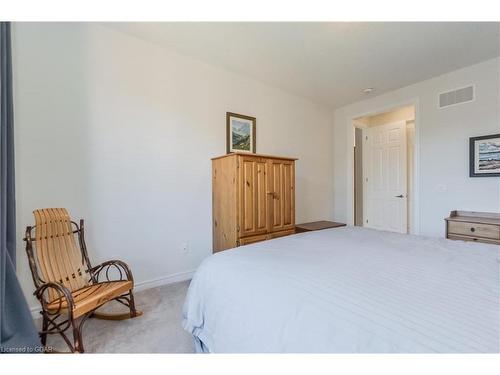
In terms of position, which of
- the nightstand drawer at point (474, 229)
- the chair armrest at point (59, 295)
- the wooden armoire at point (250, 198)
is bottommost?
the chair armrest at point (59, 295)

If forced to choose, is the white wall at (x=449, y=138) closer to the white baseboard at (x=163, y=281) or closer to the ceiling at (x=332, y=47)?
the ceiling at (x=332, y=47)

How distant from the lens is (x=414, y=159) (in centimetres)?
354

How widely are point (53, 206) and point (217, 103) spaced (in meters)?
2.06

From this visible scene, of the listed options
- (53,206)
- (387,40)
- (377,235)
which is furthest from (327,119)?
(53,206)

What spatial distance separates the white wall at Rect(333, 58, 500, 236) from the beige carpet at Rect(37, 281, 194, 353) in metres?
3.45

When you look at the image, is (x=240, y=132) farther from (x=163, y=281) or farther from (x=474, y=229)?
(x=474, y=229)

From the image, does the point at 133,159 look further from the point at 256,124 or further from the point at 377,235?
the point at 377,235

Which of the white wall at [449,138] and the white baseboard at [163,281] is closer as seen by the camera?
the white baseboard at [163,281]

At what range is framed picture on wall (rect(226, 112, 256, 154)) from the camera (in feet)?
10.5

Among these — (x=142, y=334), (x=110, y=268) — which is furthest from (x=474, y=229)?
(x=110, y=268)

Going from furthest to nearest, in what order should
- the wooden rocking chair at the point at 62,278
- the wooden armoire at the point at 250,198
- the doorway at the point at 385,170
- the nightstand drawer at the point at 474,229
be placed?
the doorway at the point at 385,170
the wooden armoire at the point at 250,198
the nightstand drawer at the point at 474,229
the wooden rocking chair at the point at 62,278

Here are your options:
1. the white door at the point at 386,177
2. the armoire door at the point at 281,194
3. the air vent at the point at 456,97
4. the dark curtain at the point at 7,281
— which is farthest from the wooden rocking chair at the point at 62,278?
the air vent at the point at 456,97

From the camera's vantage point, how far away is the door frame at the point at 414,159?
3.47 meters

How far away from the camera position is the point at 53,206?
2092 mm
